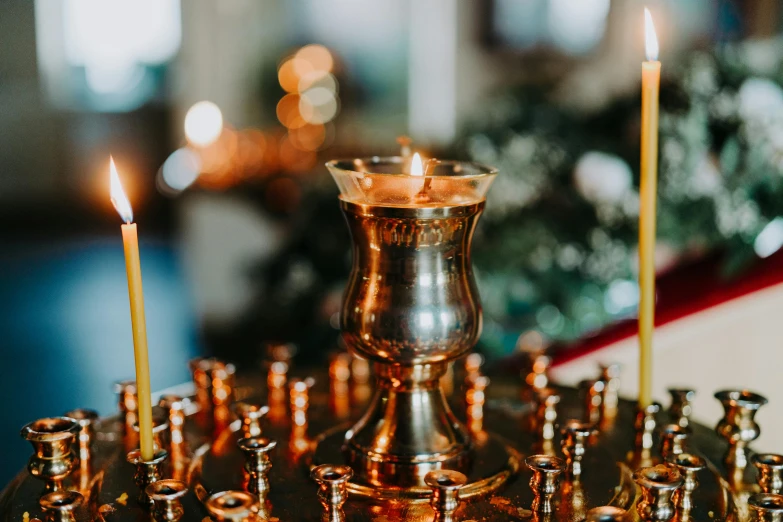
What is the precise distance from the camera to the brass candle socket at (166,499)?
21.6 inches

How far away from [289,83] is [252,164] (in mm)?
2287

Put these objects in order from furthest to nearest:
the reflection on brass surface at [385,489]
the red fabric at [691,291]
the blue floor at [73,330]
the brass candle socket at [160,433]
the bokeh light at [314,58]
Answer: the bokeh light at [314,58]
the blue floor at [73,330]
the red fabric at [691,291]
the brass candle socket at [160,433]
the reflection on brass surface at [385,489]

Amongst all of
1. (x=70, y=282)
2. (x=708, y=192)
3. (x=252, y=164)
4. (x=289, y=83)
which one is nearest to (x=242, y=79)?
(x=289, y=83)

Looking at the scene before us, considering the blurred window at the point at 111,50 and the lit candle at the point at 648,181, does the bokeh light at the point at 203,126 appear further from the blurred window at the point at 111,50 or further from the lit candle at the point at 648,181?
the blurred window at the point at 111,50

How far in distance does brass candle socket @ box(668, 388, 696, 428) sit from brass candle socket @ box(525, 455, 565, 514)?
0.24 m

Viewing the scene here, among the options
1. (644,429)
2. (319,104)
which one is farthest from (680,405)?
(319,104)

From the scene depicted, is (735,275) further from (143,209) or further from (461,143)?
(143,209)

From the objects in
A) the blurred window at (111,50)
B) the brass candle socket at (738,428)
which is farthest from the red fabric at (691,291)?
the blurred window at (111,50)

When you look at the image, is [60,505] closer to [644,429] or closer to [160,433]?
[160,433]

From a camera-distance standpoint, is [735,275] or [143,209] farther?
[143,209]

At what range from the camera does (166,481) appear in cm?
58

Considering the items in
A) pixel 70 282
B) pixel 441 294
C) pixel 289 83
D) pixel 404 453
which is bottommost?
pixel 70 282

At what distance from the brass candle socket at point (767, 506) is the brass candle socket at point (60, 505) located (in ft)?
1.57

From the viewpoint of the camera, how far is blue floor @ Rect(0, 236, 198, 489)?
2.98m
